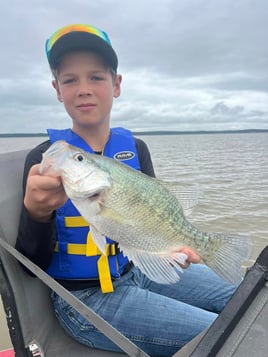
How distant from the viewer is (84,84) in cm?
259

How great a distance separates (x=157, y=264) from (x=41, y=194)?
0.72 meters

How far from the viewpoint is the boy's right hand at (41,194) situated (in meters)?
1.86

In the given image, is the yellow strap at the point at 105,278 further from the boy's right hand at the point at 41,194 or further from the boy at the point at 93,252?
the boy's right hand at the point at 41,194

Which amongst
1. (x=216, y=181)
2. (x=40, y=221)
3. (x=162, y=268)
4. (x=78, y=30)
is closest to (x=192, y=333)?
(x=162, y=268)

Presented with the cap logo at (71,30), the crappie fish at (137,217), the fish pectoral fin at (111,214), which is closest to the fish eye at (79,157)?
the crappie fish at (137,217)

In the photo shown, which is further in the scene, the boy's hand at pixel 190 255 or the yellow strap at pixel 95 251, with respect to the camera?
the yellow strap at pixel 95 251

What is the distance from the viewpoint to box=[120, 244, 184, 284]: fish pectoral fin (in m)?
1.97

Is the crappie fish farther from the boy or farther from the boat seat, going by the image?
the boat seat

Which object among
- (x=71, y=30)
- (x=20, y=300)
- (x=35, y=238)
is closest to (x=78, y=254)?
(x=35, y=238)

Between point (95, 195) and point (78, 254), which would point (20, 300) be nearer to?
point (78, 254)

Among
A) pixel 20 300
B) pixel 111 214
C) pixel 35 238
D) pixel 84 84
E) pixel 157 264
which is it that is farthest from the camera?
pixel 84 84

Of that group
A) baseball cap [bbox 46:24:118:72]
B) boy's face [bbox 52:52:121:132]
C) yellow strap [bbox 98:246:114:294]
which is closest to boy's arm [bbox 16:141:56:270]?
yellow strap [bbox 98:246:114:294]

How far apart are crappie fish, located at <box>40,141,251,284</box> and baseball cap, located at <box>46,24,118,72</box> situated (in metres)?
1.02

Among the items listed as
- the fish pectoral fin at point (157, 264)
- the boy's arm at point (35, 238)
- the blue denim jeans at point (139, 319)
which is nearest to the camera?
the fish pectoral fin at point (157, 264)
